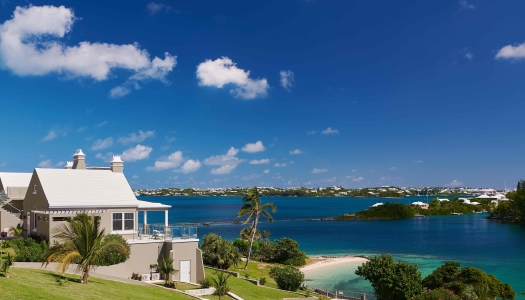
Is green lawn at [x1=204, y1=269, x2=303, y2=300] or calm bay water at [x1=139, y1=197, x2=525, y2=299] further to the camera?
calm bay water at [x1=139, y1=197, x2=525, y2=299]

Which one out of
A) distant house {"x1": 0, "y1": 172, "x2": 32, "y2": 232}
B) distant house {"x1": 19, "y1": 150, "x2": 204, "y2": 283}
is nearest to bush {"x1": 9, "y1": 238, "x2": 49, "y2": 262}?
distant house {"x1": 19, "y1": 150, "x2": 204, "y2": 283}

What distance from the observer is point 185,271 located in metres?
24.9

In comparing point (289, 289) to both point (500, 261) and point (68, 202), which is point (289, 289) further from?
point (500, 261)

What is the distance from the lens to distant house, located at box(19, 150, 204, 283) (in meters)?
23.7

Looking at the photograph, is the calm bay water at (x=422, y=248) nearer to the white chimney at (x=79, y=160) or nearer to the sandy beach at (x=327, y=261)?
the sandy beach at (x=327, y=261)

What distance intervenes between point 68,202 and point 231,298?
36.1ft

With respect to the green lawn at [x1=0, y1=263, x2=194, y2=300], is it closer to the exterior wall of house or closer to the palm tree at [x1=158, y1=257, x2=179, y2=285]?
the palm tree at [x1=158, y1=257, x2=179, y2=285]

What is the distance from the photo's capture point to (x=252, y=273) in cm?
3791

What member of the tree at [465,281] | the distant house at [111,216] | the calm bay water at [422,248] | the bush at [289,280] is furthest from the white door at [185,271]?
the calm bay water at [422,248]

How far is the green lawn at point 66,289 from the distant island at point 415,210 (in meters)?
120

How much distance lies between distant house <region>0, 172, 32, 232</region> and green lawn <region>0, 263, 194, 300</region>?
34.0 ft

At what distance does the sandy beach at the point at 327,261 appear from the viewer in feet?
163

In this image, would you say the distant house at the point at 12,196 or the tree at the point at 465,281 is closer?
the tree at the point at 465,281

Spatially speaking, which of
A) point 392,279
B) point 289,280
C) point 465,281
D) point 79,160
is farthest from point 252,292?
point 79,160
